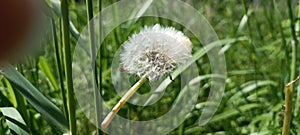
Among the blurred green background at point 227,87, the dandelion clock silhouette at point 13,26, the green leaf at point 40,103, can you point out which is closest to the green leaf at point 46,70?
the blurred green background at point 227,87

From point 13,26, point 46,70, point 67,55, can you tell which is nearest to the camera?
point 13,26

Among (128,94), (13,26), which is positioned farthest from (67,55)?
(13,26)

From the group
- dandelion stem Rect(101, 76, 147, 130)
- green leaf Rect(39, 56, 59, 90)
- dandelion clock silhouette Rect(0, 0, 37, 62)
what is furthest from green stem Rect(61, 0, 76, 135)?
green leaf Rect(39, 56, 59, 90)

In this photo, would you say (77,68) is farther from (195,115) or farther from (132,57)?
(132,57)

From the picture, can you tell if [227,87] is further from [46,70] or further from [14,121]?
[14,121]

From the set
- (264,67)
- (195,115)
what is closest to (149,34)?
(195,115)

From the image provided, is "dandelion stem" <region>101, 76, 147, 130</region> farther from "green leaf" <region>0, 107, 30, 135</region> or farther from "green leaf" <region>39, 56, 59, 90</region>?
"green leaf" <region>39, 56, 59, 90</region>
